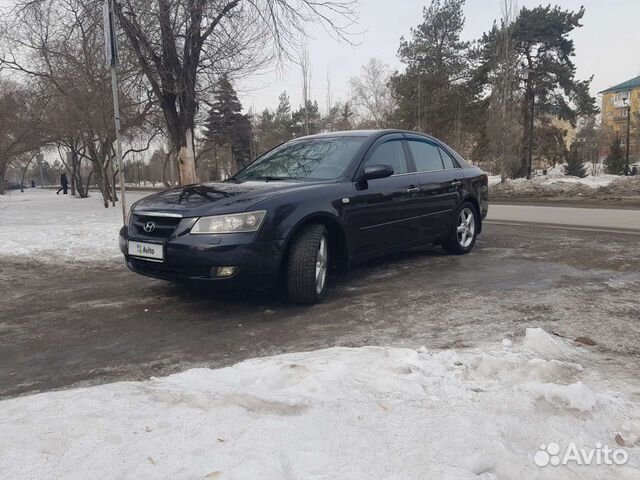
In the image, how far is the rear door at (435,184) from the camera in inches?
227

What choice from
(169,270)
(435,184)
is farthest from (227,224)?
(435,184)

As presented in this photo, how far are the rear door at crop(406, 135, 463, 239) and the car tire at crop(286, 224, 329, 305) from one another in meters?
1.87

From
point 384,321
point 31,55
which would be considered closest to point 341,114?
point 31,55

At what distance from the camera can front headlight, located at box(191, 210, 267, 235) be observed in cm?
389

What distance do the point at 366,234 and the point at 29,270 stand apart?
4469 mm

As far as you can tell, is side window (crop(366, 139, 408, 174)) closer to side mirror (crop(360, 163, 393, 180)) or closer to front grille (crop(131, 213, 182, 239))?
side mirror (crop(360, 163, 393, 180))

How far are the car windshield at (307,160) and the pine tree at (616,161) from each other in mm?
36520

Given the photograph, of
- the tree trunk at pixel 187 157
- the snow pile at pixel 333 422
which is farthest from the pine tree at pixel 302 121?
the snow pile at pixel 333 422

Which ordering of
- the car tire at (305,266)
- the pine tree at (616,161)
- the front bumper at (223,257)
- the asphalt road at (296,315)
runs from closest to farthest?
1. the asphalt road at (296,315)
2. the front bumper at (223,257)
3. the car tire at (305,266)
4. the pine tree at (616,161)

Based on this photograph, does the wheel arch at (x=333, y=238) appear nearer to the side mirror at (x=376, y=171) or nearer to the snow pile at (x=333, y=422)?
the side mirror at (x=376, y=171)

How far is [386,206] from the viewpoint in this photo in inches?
201

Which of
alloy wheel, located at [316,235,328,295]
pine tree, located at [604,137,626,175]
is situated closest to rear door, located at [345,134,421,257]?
alloy wheel, located at [316,235,328,295]

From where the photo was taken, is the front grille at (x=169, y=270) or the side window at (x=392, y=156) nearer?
the front grille at (x=169, y=270)

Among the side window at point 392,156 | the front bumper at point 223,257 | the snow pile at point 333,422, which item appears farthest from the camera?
the side window at point 392,156
